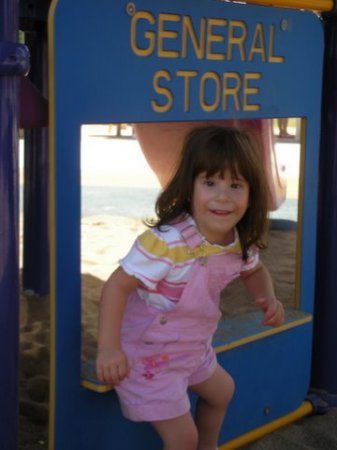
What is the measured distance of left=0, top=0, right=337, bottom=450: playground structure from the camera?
199cm

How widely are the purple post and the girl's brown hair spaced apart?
2.40 feet

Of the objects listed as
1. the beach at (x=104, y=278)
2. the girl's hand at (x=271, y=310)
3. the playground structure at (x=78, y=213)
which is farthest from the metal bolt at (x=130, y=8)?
the beach at (x=104, y=278)

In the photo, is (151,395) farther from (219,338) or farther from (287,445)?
(287,445)

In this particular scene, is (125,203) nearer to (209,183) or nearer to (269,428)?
(269,428)

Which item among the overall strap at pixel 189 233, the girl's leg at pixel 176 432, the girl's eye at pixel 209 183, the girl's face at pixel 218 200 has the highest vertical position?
the girl's eye at pixel 209 183

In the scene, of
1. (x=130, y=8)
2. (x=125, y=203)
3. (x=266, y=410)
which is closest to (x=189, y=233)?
(x=130, y=8)

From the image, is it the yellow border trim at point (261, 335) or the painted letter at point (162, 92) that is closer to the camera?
the painted letter at point (162, 92)

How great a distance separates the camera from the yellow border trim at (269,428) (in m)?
2.63

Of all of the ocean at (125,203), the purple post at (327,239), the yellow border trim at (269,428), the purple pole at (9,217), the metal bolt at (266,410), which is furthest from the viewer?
the ocean at (125,203)

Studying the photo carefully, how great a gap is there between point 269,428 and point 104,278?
6.05 ft

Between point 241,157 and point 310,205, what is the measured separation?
0.79 meters

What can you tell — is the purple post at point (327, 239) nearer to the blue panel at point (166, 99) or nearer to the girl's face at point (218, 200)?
the blue panel at point (166, 99)

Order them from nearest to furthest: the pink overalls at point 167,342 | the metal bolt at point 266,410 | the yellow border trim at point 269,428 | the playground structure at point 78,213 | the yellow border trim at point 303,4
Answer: the playground structure at point 78,213, the pink overalls at point 167,342, the yellow border trim at point 303,4, the yellow border trim at point 269,428, the metal bolt at point 266,410

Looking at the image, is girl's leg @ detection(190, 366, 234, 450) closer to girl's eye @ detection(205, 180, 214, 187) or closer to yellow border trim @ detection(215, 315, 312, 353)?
yellow border trim @ detection(215, 315, 312, 353)
